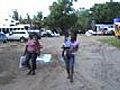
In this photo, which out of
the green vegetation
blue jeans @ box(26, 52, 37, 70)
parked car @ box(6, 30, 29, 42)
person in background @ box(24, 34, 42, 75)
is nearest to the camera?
person in background @ box(24, 34, 42, 75)

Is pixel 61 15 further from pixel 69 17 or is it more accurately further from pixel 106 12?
pixel 106 12

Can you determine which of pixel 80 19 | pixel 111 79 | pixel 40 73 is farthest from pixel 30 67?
pixel 80 19

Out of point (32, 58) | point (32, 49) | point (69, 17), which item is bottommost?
point (69, 17)

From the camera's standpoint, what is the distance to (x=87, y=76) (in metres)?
18.3

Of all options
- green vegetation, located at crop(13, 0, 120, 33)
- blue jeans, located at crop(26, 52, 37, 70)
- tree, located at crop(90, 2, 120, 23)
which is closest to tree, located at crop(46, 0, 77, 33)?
green vegetation, located at crop(13, 0, 120, 33)

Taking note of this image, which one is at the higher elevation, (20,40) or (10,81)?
(10,81)

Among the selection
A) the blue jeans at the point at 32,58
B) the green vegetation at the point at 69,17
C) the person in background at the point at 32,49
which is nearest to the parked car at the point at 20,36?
the blue jeans at the point at 32,58

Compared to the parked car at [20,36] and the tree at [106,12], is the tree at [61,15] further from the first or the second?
the parked car at [20,36]

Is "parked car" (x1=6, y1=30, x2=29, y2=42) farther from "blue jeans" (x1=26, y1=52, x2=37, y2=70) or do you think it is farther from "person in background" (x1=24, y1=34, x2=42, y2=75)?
"person in background" (x1=24, y1=34, x2=42, y2=75)

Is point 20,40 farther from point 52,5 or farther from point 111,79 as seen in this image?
point 52,5

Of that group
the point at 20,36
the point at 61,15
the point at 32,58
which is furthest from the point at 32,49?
the point at 61,15

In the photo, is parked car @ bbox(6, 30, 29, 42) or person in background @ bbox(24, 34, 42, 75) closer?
person in background @ bbox(24, 34, 42, 75)

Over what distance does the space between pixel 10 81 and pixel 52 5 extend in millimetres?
132639

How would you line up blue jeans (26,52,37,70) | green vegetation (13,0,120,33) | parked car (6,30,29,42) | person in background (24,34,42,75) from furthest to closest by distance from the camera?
1. green vegetation (13,0,120,33)
2. parked car (6,30,29,42)
3. blue jeans (26,52,37,70)
4. person in background (24,34,42,75)
